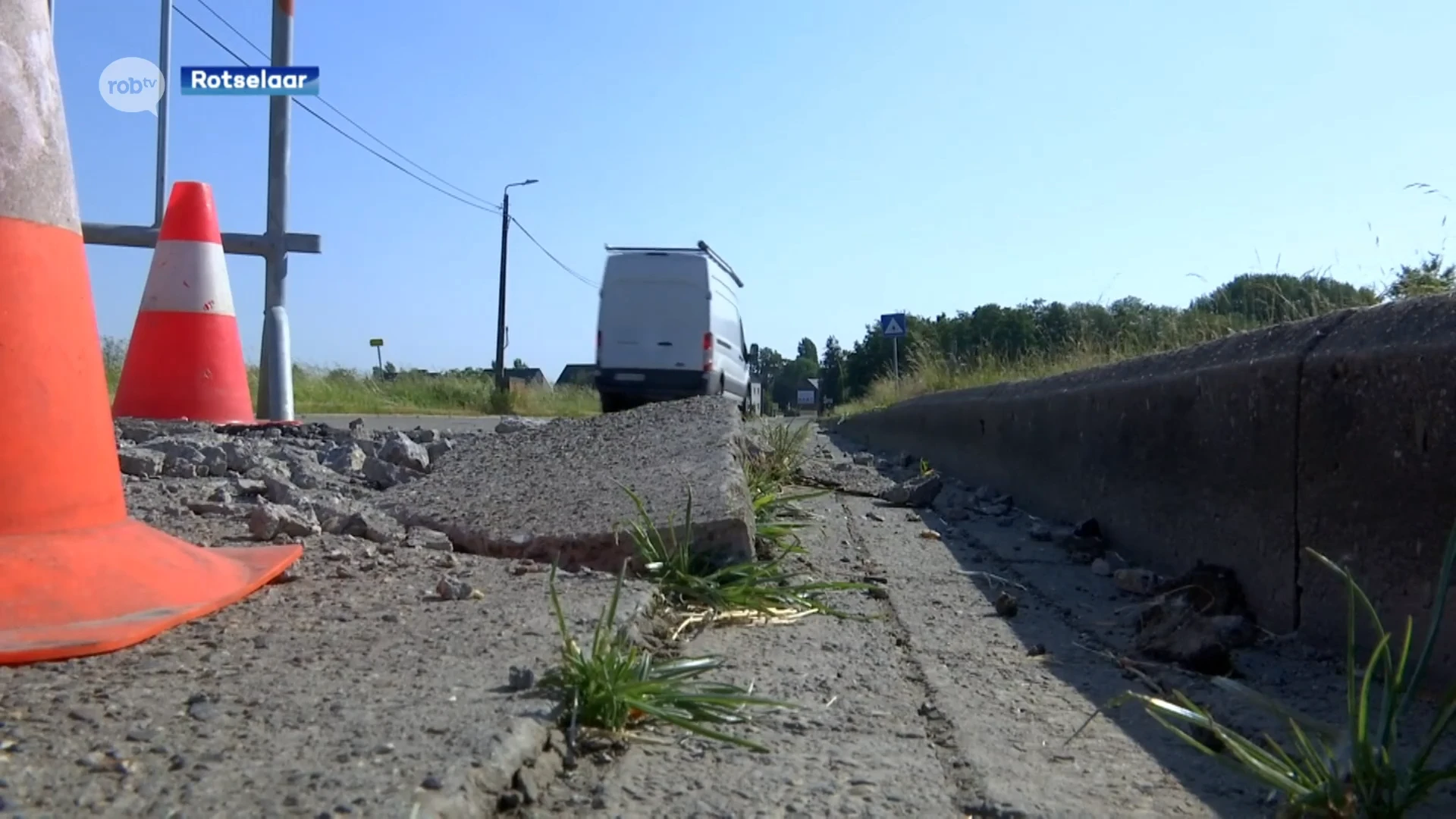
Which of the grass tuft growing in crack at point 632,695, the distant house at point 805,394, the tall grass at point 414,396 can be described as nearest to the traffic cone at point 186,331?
the grass tuft growing in crack at point 632,695

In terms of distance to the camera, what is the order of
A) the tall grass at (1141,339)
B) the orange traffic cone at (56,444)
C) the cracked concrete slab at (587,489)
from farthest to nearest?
the tall grass at (1141,339), the cracked concrete slab at (587,489), the orange traffic cone at (56,444)

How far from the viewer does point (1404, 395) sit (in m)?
2.49

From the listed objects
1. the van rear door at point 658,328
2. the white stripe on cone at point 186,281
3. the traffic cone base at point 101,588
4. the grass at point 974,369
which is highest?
the van rear door at point 658,328

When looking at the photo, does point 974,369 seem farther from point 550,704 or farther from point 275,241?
point 550,704

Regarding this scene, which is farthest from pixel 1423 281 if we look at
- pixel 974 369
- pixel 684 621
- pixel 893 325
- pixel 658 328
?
pixel 893 325

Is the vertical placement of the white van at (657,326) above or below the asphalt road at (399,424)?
above

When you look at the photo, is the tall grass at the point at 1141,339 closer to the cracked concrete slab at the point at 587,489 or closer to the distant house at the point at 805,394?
the cracked concrete slab at the point at 587,489

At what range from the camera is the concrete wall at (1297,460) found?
2418mm

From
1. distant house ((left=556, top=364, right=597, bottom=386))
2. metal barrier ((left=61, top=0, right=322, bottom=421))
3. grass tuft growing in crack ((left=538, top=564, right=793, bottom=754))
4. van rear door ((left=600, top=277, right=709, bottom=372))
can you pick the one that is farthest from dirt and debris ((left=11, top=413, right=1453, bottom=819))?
distant house ((left=556, top=364, right=597, bottom=386))

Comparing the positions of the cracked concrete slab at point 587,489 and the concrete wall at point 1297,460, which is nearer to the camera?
the concrete wall at point 1297,460

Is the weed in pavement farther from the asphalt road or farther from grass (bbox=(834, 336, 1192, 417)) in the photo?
the asphalt road

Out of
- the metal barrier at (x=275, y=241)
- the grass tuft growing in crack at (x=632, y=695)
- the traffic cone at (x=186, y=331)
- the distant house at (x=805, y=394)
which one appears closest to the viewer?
the grass tuft growing in crack at (x=632, y=695)

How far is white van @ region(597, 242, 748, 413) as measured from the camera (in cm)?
1956

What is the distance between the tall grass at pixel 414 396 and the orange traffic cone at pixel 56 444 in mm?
13726
